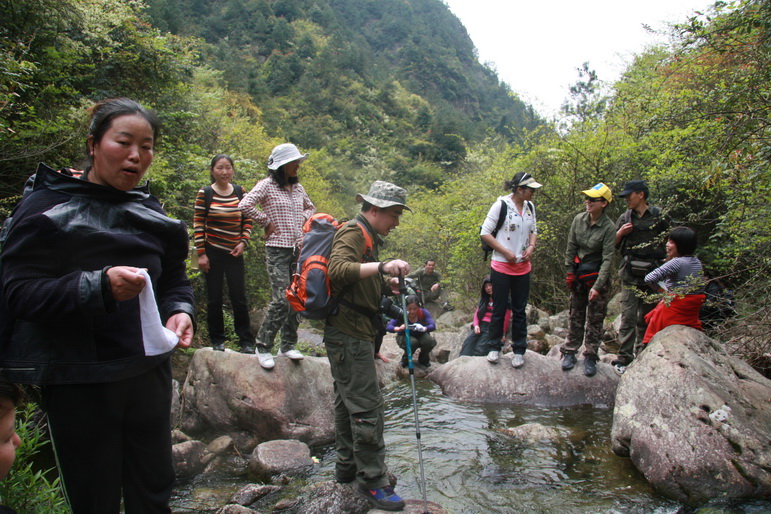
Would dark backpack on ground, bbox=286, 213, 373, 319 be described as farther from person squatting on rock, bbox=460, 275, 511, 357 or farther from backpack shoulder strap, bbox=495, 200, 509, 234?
person squatting on rock, bbox=460, 275, 511, 357

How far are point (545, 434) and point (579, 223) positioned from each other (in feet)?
8.72

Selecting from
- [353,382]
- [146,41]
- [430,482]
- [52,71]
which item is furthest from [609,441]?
[146,41]

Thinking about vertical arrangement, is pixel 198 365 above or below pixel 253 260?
below

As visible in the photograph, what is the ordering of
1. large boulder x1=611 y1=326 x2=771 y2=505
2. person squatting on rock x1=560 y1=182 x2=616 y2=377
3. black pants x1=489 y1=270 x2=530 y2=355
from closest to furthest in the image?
1. large boulder x1=611 y1=326 x2=771 y2=505
2. person squatting on rock x1=560 y1=182 x2=616 y2=377
3. black pants x1=489 y1=270 x2=530 y2=355

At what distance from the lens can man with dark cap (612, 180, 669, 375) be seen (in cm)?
576

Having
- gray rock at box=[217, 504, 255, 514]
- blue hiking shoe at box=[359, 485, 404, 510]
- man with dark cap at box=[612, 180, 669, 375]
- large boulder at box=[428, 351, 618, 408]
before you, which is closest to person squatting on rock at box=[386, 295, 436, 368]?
large boulder at box=[428, 351, 618, 408]

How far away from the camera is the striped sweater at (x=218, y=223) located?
4.86 metres

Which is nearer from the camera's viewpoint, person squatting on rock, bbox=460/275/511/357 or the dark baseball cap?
the dark baseball cap

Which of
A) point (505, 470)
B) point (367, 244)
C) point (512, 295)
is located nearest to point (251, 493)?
point (505, 470)

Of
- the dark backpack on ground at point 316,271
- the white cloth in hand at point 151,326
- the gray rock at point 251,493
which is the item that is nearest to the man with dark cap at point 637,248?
the dark backpack on ground at point 316,271

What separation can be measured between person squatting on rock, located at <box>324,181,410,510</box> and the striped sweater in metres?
1.98

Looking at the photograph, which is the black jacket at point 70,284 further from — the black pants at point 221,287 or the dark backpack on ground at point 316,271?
the black pants at point 221,287

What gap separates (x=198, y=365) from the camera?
529 cm

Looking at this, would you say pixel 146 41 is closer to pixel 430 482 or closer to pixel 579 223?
pixel 579 223
